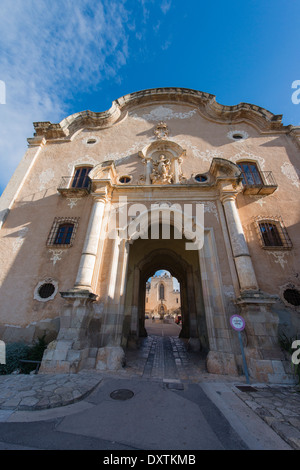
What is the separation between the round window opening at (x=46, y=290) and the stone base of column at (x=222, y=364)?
22.9 feet

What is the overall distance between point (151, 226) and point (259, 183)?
6.87 metres

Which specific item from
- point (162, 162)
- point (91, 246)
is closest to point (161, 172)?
point (162, 162)

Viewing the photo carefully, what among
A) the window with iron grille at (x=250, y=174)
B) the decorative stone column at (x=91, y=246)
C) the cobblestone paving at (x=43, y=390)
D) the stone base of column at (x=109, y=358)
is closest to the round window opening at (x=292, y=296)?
the window with iron grille at (x=250, y=174)

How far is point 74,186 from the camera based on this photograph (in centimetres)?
1134

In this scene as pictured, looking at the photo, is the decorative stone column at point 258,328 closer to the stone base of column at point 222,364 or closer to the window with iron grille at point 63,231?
the stone base of column at point 222,364

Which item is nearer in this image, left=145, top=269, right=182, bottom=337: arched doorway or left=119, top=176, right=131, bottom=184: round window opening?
left=119, top=176, right=131, bottom=184: round window opening

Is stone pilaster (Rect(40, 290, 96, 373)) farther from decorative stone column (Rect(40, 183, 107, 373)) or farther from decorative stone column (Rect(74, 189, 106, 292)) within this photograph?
decorative stone column (Rect(74, 189, 106, 292))

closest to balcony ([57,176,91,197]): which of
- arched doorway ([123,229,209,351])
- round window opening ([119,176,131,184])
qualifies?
round window opening ([119,176,131,184])

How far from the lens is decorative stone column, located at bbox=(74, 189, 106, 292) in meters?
7.42

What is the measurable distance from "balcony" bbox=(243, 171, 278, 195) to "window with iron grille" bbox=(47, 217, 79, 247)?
9387 millimetres

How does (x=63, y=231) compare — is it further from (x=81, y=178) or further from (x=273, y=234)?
(x=273, y=234)

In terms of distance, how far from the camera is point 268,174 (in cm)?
1089

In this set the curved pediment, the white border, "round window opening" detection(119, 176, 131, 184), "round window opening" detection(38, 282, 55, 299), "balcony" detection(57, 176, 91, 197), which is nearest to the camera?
the white border
